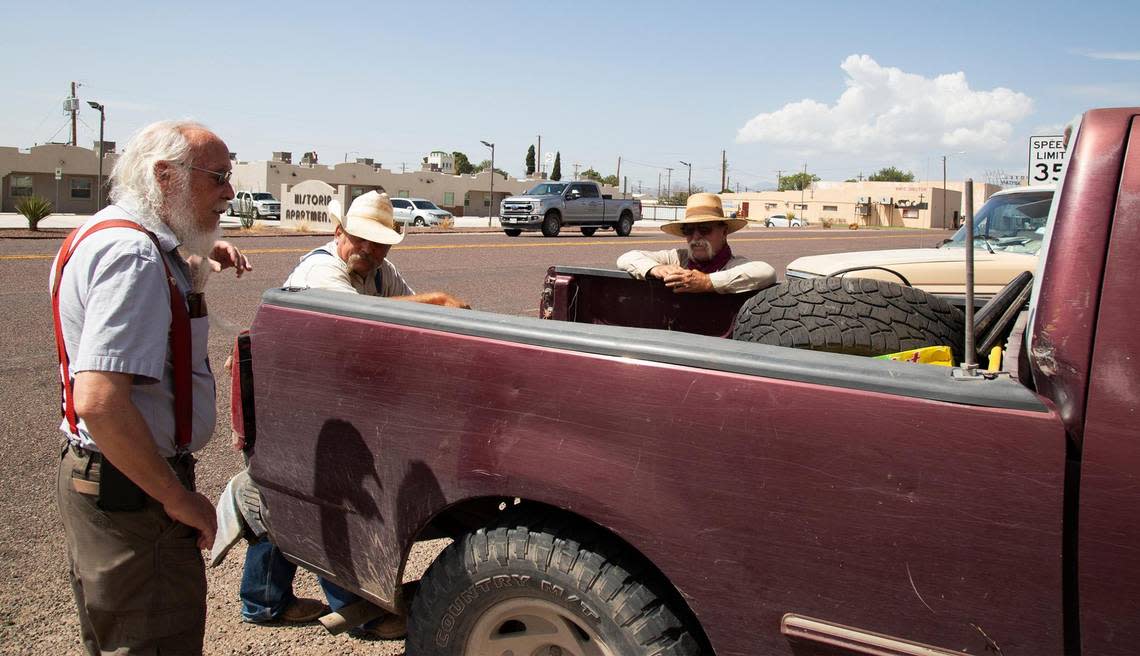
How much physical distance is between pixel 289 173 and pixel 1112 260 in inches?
2829

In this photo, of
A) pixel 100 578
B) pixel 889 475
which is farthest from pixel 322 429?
pixel 889 475

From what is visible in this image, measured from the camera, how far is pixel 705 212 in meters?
5.17

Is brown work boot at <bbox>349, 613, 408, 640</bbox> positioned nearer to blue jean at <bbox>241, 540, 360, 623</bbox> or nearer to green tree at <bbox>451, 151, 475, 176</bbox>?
blue jean at <bbox>241, 540, 360, 623</bbox>

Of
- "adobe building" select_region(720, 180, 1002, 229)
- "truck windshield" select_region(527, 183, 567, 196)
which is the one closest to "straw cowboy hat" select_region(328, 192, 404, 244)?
"truck windshield" select_region(527, 183, 567, 196)

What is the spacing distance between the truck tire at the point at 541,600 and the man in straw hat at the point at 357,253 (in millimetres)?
1644

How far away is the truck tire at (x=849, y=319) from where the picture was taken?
295 centimetres

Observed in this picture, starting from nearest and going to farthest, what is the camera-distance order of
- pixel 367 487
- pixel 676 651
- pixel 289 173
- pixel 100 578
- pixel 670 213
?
pixel 676 651 < pixel 100 578 < pixel 367 487 < pixel 289 173 < pixel 670 213

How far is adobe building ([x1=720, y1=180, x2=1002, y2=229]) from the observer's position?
79562 mm

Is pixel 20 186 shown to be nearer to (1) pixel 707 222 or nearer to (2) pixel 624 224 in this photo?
(2) pixel 624 224

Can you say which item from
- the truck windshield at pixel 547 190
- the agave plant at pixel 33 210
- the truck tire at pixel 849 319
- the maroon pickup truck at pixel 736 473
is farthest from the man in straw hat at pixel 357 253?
the truck windshield at pixel 547 190

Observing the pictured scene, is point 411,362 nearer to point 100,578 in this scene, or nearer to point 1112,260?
point 100,578

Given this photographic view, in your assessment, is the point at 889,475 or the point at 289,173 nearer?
the point at 889,475

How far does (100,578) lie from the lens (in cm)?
238

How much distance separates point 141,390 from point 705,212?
350 cm
